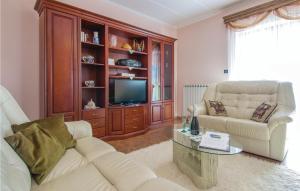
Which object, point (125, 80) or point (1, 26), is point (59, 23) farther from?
point (125, 80)

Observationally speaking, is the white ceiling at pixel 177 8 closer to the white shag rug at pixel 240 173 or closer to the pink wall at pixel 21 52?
the pink wall at pixel 21 52

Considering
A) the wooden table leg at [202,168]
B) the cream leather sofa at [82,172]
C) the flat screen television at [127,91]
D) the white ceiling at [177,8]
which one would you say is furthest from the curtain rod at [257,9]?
the cream leather sofa at [82,172]

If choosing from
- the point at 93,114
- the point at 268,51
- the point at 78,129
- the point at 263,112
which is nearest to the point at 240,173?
the point at 263,112

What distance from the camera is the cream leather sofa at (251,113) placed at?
2.25 m

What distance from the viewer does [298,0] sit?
286 centimetres

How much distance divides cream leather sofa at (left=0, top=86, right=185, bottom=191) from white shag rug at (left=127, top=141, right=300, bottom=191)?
302mm

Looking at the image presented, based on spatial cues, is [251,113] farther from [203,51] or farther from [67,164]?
[67,164]

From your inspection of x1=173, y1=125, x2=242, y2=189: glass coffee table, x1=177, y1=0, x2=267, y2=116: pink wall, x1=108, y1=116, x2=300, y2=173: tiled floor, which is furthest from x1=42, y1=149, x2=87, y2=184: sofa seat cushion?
x1=177, y1=0, x2=267, y2=116: pink wall

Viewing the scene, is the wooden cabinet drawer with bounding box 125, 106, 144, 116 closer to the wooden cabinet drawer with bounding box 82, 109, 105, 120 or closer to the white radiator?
the wooden cabinet drawer with bounding box 82, 109, 105, 120

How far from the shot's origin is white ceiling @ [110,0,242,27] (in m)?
3.69

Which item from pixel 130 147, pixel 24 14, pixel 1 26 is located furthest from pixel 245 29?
pixel 1 26

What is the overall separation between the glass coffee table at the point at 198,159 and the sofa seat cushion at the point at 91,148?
2.60ft

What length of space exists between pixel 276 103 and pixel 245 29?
5.75 ft

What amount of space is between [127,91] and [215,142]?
7.00 ft
